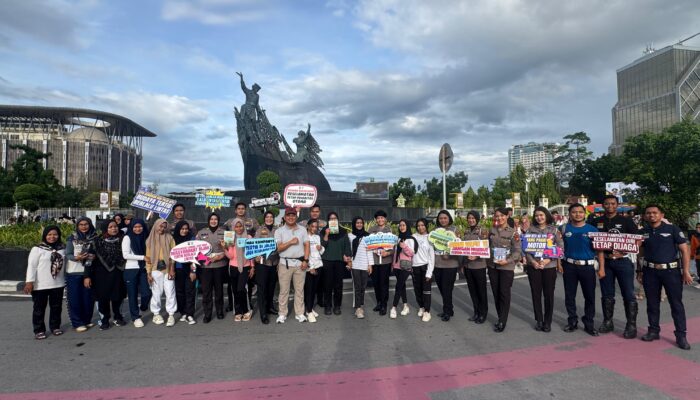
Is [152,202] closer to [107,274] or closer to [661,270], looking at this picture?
[107,274]

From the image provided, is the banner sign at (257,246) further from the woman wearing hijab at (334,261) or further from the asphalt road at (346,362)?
the asphalt road at (346,362)

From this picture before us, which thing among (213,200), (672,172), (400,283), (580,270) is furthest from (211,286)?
(672,172)

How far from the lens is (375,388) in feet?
11.5

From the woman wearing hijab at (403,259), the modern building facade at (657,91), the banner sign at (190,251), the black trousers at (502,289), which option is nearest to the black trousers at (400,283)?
the woman wearing hijab at (403,259)

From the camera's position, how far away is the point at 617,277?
500cm

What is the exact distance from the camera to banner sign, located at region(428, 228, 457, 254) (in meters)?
5.57

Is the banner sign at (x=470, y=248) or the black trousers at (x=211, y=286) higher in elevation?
the banner sign at (x=470, y=248)

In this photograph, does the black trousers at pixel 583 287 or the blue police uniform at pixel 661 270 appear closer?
the blue police uniform at pixel 661 270

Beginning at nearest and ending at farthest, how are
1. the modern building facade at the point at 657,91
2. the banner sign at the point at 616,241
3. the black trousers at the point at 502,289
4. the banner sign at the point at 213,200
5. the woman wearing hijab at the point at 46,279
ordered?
1. the banner sign at the point at 616,241
2. the woman wearing hijab at the point at 46,279
3. the black trousers at the point at 502,289
4. the banner sign at the point at 213,200
5. the modern building facade at the point at 657,91

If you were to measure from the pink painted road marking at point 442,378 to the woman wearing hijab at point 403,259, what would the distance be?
182 cm

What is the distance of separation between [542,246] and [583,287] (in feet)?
2.36

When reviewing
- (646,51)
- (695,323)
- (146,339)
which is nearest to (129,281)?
(146,339)

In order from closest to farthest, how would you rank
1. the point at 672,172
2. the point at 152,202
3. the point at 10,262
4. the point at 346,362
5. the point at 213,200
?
the point at 346,362, the point at 152,202, the point at 10,262, the point at 213,200, the point at 672,172

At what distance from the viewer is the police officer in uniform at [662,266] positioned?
455 cm
